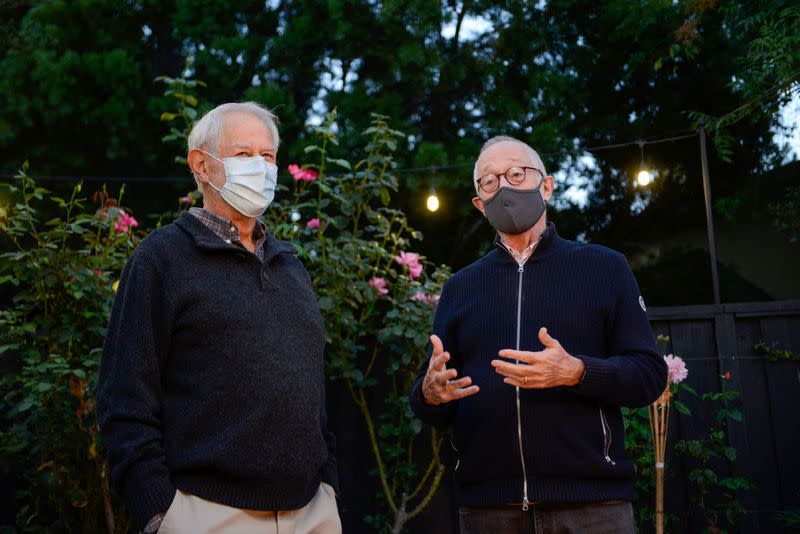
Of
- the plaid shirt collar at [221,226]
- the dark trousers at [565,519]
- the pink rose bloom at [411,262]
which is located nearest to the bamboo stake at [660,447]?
the pink rose bloom at [411,262]

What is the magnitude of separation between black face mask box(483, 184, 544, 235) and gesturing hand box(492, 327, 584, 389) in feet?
1.59

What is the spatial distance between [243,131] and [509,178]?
0.82 m

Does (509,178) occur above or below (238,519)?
above

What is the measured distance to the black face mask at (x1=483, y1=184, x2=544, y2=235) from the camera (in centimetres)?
227

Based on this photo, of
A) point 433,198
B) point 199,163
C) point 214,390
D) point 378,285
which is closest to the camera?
point 214,390

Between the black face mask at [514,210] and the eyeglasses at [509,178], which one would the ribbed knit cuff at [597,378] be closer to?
the black face mask at [514,210]

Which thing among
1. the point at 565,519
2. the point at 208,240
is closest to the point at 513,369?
the point at 565,519

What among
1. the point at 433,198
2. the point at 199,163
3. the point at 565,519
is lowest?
the point at 565,519

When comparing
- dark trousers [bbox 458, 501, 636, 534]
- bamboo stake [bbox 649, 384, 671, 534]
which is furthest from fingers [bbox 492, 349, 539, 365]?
bamboo stake [bbox 649, 384, 671, 534]

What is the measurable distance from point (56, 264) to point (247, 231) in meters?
1.79

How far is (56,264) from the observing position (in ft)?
11.4

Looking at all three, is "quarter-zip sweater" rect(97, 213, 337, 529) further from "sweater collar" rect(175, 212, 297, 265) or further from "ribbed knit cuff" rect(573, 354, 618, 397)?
"ribbed knit cuff" rect(573, 354, 618, 397)

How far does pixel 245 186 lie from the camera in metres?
2.07

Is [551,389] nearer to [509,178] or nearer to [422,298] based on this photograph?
[509,178]
